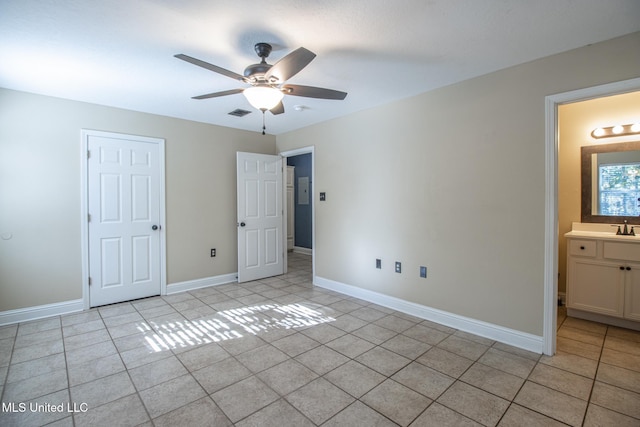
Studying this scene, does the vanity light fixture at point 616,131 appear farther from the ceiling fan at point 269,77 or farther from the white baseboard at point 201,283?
the white baseboard at point 201,283

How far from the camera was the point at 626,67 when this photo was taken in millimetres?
2178

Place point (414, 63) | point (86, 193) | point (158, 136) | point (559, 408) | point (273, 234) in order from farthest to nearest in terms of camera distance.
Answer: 1. point (273, 234)
2. point (158, 136)
3. point (86, 193)
4. point (414, 63)
5. point (559, 408)

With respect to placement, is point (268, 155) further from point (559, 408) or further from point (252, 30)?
point (559, 408)

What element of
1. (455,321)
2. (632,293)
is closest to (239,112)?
(455,321)

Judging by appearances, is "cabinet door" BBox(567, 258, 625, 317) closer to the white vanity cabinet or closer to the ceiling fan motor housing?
the white vanity cabinet

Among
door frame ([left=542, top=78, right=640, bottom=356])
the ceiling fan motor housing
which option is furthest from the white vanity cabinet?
the ceiling fan motor housing

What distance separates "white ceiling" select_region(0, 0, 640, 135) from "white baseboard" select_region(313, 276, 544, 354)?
237 centimetres

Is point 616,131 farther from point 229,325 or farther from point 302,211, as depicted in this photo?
point 302,211

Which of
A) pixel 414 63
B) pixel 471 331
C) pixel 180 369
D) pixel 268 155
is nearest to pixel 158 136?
pixel 268 155

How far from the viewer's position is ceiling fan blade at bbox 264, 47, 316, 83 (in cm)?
181

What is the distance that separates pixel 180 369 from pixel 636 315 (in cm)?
419

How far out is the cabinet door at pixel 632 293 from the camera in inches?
114

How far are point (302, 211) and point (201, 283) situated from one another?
343 cm

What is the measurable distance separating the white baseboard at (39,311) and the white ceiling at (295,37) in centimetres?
237
